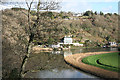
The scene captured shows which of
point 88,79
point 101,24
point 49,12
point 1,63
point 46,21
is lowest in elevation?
point 88,79

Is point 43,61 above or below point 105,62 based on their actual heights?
above

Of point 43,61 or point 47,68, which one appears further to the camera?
point 43,61

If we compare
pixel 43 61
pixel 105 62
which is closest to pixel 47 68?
pixel 43 61

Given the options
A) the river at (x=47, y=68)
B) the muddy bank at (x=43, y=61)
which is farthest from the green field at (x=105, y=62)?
the muddy bank at (x=43, y=61)

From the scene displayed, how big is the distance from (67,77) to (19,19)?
331 inches

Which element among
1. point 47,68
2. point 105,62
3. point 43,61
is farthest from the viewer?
point 105,62

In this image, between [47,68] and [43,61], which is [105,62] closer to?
[43,61]

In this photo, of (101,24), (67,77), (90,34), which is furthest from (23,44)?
(101,24)

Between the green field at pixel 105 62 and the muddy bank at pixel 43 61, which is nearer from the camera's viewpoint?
the muddy bank at pixel 43 61

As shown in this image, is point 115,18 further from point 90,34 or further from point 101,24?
point 90,34

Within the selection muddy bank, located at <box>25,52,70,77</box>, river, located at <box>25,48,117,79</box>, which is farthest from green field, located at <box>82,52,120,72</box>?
muddy bank, located at <box>25,52,70,77</box>

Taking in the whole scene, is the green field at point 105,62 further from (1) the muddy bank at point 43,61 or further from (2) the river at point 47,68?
(1) the muddy bank at point 43,61

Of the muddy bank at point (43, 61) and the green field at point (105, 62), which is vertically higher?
the muddy bank at point (43, 61)

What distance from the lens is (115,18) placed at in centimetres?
8975
